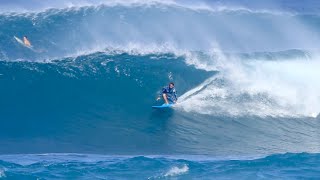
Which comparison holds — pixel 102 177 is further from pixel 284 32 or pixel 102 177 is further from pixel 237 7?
pixel 237 7

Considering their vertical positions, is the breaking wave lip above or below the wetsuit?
above

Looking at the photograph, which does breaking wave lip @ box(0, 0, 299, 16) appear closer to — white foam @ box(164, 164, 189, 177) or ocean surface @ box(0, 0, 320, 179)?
ocean surface @ box(0, 0, 320, 179)

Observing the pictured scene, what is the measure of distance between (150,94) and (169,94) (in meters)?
1.41

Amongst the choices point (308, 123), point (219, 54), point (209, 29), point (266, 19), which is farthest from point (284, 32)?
point (308, 123)

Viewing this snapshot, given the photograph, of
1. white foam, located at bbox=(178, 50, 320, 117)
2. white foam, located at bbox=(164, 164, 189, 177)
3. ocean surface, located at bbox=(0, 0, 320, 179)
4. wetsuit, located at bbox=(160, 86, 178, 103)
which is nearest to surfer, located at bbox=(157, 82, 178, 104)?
→ wetsuit, located at bbox=(160, 86, 178, 103)

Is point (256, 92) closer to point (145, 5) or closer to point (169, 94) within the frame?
point (169, 94)

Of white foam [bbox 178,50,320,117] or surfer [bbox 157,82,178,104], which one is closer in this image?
surfer [bbox 157,82,178,104]

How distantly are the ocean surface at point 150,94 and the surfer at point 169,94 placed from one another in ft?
1.01

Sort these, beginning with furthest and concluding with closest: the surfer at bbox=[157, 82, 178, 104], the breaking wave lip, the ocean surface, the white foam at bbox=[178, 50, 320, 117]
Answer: the breaking wave lip
the white foam at bbox=[178, 50, 320, 117]
the surfer at bbox=[157, 82, 178, 104]
the ocean surface

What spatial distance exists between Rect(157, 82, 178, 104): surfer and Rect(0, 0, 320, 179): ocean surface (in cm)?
31

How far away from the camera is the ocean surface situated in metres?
14.7

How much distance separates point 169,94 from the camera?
1969 cm

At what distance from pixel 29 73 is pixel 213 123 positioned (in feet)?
23.0

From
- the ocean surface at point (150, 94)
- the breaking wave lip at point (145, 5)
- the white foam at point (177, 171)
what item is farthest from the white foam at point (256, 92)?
the breaking wave lip at point (145, 5)
